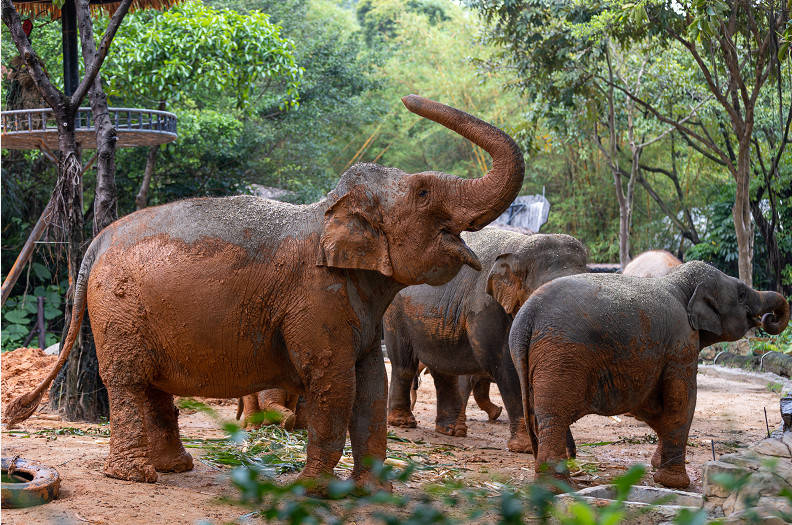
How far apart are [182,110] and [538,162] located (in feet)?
47.1

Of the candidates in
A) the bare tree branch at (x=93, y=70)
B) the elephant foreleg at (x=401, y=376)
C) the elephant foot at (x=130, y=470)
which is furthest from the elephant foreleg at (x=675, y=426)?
the bare tree branch at (x=93, y=70)

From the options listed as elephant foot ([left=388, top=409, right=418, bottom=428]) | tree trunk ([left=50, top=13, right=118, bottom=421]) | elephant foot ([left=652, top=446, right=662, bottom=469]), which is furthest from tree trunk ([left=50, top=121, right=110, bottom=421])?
elephant foot ([left=652, top=446, right=662, bottom=469])

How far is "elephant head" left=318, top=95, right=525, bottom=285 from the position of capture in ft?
16.1

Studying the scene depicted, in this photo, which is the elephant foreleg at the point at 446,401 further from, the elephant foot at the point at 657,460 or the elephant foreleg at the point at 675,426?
the elephant foreleg at the point at 675,426

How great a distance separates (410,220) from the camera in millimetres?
4984

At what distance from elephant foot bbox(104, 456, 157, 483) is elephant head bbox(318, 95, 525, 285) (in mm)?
1608

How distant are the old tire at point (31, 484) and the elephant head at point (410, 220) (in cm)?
185

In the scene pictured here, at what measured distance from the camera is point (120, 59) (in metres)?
12.9

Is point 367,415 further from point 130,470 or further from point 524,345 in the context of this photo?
point 130,470

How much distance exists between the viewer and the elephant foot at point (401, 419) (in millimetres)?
8781

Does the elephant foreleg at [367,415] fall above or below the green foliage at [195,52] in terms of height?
below

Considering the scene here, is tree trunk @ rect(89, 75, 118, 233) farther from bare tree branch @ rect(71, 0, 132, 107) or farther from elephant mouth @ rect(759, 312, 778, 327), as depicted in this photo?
elephant mouth @ rect(759, 312, 778, 327)

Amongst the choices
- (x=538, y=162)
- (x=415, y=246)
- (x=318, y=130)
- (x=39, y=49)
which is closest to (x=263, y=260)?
(x=415, y=246)

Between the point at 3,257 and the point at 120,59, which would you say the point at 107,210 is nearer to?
the point at 120,59
